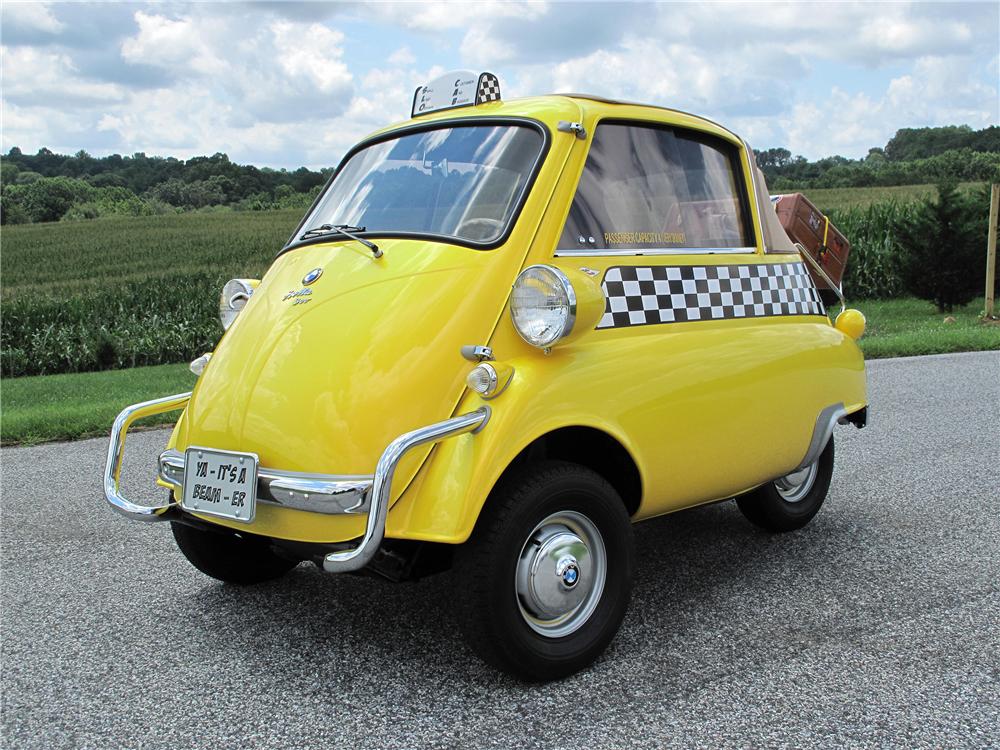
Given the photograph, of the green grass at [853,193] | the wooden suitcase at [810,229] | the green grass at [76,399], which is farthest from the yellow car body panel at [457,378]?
the green grass at [853,193]

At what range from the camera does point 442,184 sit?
138 inches

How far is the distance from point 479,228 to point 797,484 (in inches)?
91.7

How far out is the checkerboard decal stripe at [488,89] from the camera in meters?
3.82

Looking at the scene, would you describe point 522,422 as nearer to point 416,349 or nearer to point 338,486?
point 416,349

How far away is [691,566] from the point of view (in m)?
4.09

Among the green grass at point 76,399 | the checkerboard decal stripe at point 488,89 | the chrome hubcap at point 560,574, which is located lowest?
the green grass at point 76,399

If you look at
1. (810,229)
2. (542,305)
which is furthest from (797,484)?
(810,229)

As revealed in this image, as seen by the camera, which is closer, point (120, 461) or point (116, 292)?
point (120, 461)

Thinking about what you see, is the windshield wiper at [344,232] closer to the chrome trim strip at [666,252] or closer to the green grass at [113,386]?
the chrome trim strip at [666,252]

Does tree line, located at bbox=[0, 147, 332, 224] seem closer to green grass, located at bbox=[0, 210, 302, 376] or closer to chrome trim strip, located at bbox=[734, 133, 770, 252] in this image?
green grass, located at bbox=[0, 210, 302, 376]

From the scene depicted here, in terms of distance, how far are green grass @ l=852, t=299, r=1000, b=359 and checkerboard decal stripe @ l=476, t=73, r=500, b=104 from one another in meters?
8.29

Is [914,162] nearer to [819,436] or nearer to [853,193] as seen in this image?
[853,193]

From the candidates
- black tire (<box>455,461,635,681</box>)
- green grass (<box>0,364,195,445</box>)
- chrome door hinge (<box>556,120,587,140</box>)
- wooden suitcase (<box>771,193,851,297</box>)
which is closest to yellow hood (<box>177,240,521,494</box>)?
black tire (<box>455,461,635,681</box>)

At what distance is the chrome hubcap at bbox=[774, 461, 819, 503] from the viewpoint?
456cm
